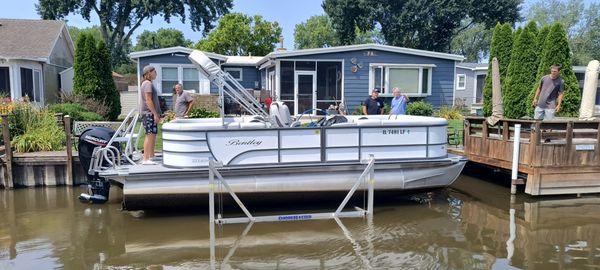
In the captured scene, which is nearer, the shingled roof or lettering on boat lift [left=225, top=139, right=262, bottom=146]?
lettering on boat lift [left=225, top=139, right=262, bottom=146]

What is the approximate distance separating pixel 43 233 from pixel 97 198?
130cm

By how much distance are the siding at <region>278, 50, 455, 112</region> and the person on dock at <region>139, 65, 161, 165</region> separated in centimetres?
1057

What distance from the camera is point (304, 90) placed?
1833 cm

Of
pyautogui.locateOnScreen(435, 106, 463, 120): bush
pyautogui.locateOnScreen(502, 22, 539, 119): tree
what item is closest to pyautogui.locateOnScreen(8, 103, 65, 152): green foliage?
pyautogui.locateOnScreen(502, 22, 539, 119): tree

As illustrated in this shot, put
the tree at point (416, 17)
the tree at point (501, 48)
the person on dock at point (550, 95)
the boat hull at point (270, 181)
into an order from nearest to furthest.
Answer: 1. the boat hull at point (270, 181)
2. the person on dock at point (550, 95)
3. the tree at point (501, 48)
4. the tree at point (416, 17)

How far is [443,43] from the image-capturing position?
123 ft

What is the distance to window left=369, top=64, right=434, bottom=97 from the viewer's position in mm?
18531

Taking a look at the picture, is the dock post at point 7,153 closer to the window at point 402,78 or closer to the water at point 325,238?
the water at point 325,238

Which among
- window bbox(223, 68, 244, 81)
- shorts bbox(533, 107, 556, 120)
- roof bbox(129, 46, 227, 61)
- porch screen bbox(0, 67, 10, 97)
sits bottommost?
shorts bbox(533, 107, 556, 120)

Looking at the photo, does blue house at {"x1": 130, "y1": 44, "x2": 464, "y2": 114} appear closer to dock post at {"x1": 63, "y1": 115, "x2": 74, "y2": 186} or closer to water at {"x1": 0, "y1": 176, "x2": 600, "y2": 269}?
dock post at {"x1": 63, "y1": 115, "x2": 74, "y2": 186}

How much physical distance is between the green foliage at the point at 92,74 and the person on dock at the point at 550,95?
14.0 meters

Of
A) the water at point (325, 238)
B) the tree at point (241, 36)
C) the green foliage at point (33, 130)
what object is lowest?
the water at point (325, 238)

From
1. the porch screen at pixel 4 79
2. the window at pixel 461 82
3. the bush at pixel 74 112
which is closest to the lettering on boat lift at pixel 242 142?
the bush at pixel 74 112

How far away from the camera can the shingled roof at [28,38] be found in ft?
62.6
